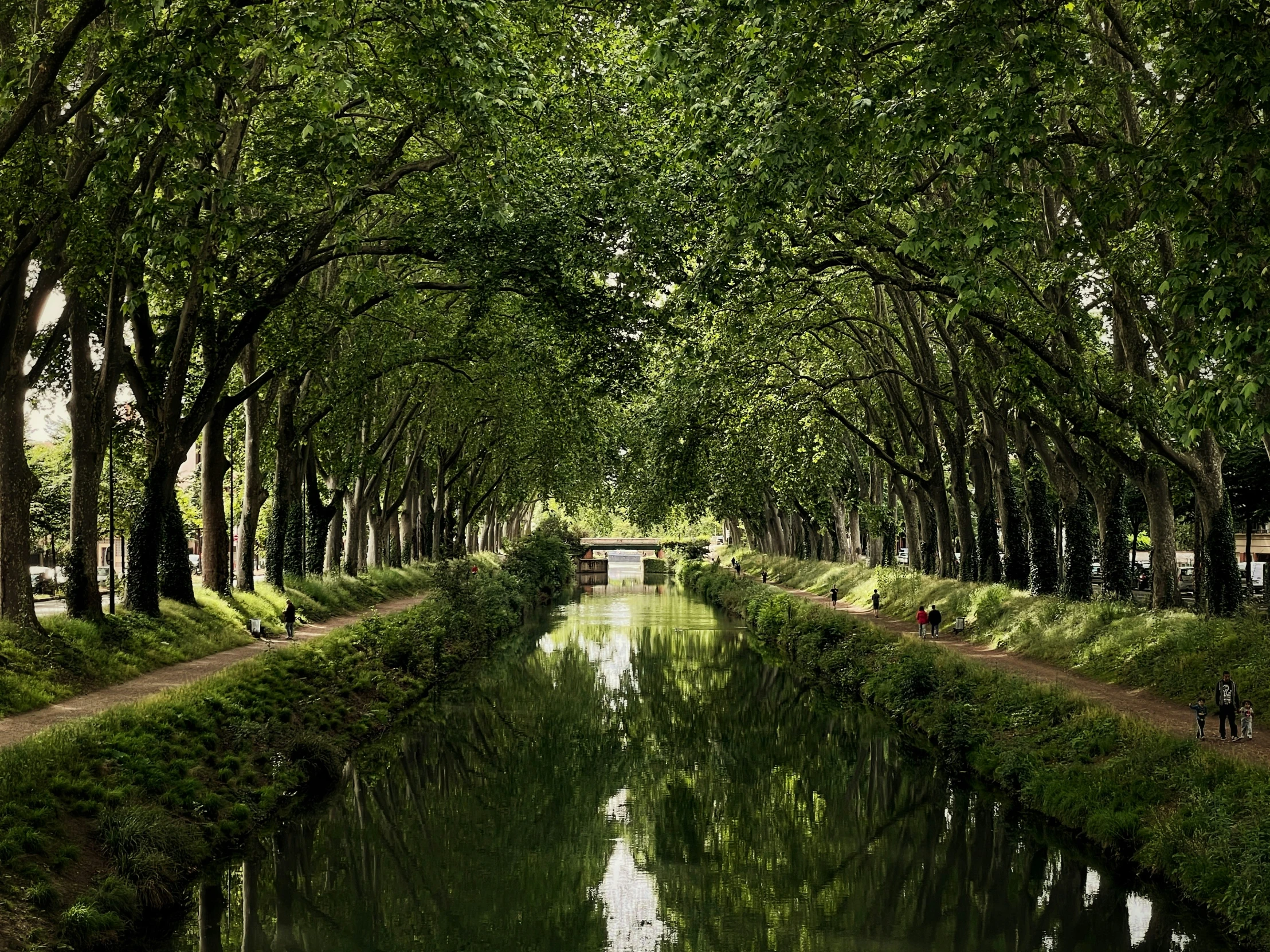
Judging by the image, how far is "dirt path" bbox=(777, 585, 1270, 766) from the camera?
51.2ft

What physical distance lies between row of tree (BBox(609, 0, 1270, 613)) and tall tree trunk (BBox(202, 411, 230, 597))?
37.7 feet

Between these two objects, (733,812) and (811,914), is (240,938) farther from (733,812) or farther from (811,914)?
(733,812)

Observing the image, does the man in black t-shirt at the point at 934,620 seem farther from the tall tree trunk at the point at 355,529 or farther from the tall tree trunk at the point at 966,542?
the tall tree trunk at the point at 355,529

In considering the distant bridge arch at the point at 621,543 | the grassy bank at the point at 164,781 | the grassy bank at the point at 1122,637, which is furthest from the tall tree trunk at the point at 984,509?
the distant bridge arch at the point at 621,543

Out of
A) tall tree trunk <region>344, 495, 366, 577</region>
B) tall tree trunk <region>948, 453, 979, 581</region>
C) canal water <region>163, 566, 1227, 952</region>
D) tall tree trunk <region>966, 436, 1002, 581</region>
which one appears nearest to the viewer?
canal water <region>163, 566, 1227, 952</region>

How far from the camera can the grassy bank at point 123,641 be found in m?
17.2

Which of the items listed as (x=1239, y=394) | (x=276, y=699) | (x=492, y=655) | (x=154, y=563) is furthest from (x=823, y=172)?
(x=492, y=655)

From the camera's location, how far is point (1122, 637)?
2239cm

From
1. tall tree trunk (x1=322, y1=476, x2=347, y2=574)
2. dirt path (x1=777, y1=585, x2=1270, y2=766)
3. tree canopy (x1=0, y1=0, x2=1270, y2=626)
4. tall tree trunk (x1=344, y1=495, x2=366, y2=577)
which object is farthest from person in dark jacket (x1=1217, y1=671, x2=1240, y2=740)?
tall tree trunk (x1=344, y1=495, x2=366, y2=577)

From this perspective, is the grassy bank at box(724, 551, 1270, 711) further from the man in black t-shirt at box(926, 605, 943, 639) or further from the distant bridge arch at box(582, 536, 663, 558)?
the distant bridge arch at box(582, 536, 663, 558)

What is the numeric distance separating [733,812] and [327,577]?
22.7 m

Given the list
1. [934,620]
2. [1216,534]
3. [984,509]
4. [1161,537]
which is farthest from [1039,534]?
[1216,534]

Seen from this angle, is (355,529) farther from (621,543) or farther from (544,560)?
(621,543)

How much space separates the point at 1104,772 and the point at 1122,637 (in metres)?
7.37
